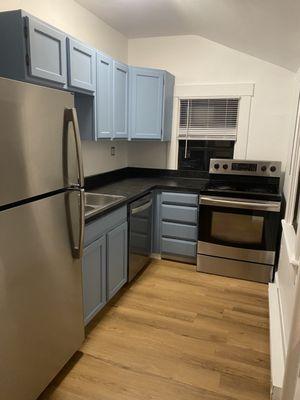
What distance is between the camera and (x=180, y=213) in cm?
329

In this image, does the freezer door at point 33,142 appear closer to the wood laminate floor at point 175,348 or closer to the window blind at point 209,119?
the wood laminate floor at point 175,348

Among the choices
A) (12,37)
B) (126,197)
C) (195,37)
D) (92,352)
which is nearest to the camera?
(12,37)

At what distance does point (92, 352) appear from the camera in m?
2.02

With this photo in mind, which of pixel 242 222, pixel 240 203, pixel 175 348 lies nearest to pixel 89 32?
pixel 240 203

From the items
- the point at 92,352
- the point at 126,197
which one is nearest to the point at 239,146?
the point at 126,197

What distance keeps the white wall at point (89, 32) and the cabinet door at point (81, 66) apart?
0.38 m

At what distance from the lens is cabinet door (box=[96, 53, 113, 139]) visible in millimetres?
2592

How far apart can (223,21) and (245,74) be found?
953mm

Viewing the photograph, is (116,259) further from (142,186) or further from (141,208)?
(142,186)

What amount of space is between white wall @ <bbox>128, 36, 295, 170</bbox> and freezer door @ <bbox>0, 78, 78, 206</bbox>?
7.91 feet

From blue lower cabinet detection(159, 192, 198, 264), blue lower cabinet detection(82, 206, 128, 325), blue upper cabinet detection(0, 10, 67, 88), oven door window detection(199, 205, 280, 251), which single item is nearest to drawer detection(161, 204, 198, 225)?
blue lower cabinet detection(159, 192, 198, 264)

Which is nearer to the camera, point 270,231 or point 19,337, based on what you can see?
point 19,337

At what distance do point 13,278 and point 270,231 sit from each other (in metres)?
2.43

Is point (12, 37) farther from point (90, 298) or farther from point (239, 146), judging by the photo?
point (239, 146)
